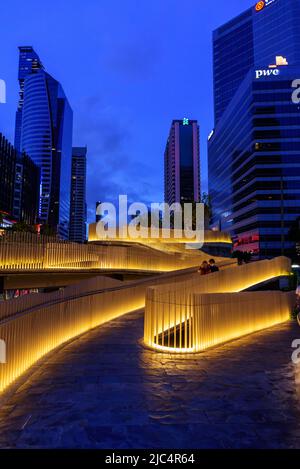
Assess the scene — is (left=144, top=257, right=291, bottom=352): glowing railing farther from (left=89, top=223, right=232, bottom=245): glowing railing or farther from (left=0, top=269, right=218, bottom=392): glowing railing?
(left=89, top=223, right=232, bottom=245): glowing railing

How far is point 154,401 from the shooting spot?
218 inches

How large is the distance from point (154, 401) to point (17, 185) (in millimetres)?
139973

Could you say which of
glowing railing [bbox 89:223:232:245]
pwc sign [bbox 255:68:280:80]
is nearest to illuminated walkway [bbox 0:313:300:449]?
glowing railing [bbox 89:223:232:245]

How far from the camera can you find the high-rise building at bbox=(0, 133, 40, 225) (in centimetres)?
11825

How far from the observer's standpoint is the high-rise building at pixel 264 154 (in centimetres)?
8356

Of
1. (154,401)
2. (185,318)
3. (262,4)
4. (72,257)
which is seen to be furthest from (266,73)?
(154,401)

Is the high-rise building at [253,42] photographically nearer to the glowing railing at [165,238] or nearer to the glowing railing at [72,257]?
the glowing railing at [165,238]

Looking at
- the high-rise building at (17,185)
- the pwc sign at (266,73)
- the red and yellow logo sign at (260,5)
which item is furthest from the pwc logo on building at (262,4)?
the high-rise building at (17,185)

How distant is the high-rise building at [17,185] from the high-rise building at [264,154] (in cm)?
7244

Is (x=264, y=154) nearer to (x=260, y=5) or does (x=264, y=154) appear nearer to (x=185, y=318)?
(x=260, y=5)

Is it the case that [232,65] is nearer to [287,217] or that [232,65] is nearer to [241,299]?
[287,217]

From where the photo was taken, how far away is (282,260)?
2608cm
